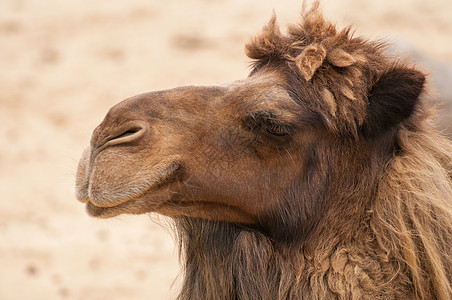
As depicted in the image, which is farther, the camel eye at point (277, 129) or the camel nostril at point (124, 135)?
the camel eye at point (277, 129)

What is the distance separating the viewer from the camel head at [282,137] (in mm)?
3023

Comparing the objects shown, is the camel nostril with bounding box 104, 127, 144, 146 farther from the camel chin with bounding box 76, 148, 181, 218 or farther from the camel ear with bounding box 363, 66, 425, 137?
the camel ear with bounding box 363, 66, 425, 137

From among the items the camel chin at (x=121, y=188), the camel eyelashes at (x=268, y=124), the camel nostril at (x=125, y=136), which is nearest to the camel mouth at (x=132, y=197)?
the camel chin at (x=121, y=188)

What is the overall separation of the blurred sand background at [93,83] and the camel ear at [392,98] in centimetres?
223

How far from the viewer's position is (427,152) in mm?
3152

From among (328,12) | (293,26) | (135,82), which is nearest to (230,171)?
(293,26)

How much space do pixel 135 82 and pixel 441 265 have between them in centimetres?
849

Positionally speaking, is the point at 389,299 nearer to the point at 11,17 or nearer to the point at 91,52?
the point at 91,52

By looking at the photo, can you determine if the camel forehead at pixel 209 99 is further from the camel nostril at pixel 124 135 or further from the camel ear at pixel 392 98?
the camel ear at pixel 392 98

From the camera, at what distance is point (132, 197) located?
2.90m

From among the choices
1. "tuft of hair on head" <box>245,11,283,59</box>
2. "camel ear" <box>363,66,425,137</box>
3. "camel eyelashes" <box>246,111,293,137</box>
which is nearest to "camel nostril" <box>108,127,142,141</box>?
"camel eyelashes" <box>246,111,293,137</box>

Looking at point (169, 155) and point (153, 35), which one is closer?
point (169, 155)

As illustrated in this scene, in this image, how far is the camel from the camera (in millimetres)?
2971

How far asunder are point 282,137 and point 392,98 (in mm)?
529
